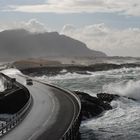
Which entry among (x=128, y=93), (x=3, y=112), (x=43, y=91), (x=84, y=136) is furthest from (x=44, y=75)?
(x=84, y=136)

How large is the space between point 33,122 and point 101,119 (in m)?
13.7

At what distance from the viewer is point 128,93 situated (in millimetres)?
103000

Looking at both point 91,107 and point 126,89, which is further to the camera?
point 126,89

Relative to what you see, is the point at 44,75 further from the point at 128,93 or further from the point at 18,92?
the point at 18,92

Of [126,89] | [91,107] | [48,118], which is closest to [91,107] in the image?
[91,107]

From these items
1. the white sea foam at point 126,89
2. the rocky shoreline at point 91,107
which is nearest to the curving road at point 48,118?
the rocky shoreline at point 91,107

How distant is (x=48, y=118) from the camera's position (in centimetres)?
5478

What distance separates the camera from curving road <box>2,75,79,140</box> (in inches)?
1808

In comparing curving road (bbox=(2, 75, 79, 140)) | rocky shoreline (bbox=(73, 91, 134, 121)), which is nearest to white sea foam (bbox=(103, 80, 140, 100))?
rocky shoreline (bbox=(73, 91, 134, 121))

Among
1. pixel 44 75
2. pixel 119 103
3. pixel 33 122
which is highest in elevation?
pixel 33 122

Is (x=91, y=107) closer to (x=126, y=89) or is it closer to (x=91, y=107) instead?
(x=91, y=107)

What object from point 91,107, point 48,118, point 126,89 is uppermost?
point 48,118

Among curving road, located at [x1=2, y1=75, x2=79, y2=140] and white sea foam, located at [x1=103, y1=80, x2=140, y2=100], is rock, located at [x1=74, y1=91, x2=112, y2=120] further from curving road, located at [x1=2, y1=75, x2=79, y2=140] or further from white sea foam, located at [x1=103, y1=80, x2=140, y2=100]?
white sea foam, located at [x1=103, y1=80, x2=140, y2=100]

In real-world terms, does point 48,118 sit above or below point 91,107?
above
